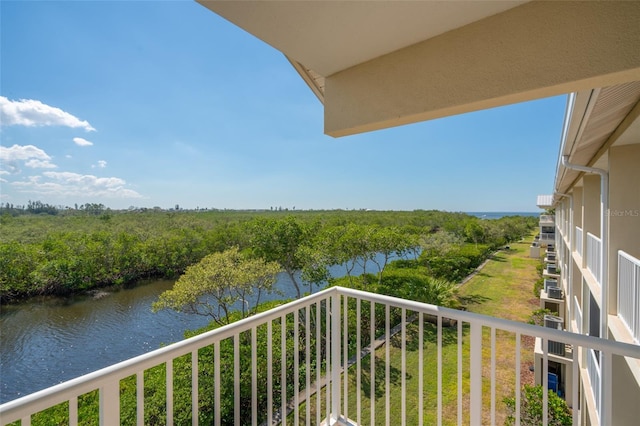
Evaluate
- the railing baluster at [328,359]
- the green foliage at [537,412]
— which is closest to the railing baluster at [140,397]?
the railing baluster at [328,359]

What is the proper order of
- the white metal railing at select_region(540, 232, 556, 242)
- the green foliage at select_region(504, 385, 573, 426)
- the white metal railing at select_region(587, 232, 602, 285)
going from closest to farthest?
the green foliage at select_region(504, 385, 573, 426) → the white metal railing at select_region(587, 232, 602, 285) → the white metal railing at select_region(540, 232, 556, 242)

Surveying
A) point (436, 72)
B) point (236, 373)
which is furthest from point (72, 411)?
point (436, 72)

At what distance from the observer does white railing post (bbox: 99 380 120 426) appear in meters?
1.10

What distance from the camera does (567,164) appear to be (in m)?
3.67

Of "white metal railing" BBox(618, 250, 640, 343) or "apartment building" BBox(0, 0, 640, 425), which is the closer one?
"apartment building" BBox(0, 0, 640, 425)

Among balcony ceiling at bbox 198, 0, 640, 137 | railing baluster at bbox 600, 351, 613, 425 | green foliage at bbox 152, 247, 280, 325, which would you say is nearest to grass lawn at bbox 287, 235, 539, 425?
railing baluster at bbox 600, 351, 613, 425

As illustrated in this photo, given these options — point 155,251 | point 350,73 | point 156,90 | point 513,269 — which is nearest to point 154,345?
point 155,251

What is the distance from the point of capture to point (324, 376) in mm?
6359

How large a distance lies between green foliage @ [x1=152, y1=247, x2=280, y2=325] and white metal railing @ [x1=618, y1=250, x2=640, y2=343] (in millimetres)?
6722

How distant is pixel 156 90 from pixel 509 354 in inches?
636

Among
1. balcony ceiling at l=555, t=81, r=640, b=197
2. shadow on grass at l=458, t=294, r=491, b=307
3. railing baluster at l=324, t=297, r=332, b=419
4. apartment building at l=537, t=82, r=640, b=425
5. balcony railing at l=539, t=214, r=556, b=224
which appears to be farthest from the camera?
balcony railing at l=539, t=214, r=556, b=224

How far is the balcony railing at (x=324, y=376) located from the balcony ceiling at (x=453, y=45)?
108cm

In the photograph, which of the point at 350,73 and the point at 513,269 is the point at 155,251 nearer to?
the point at 350,73

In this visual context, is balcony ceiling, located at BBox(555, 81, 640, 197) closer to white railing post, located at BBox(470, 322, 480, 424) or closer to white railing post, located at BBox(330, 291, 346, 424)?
white railing post, located at BBox(470, 322, 480, 424)
